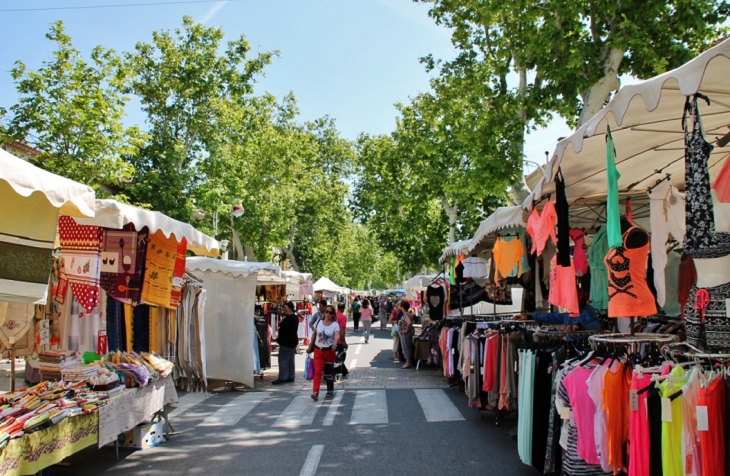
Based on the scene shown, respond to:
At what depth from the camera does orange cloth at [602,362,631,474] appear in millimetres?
4324

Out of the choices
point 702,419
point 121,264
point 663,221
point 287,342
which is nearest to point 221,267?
point 287,342

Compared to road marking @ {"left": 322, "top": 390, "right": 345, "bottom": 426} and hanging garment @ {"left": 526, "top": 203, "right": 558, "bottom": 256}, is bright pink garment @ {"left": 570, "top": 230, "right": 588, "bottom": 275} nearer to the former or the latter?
hanging garment @ {"left": 526, "top": 203, "right": 558, "bottom": 256}

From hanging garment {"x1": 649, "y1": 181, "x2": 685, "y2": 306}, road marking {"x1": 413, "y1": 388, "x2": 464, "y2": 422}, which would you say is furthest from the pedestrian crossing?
hanging garment {"x1": 649, "y1": 181, "x2": 685, "y2": 306}

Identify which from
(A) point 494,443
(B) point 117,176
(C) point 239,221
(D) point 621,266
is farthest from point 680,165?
(C) point 239,221

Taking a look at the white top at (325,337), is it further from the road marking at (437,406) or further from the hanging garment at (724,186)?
the hanging garment at (724,186)

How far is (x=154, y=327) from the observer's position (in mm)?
8602

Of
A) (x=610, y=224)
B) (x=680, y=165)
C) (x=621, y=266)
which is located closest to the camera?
(x=610, y=224)

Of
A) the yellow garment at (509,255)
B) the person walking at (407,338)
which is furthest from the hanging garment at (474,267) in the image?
the person walking at (407,338)

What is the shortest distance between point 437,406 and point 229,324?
464 centimetres

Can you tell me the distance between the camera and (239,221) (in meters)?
26.9

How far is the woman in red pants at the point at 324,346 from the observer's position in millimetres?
10242

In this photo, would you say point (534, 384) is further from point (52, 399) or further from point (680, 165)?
point (52, 399)

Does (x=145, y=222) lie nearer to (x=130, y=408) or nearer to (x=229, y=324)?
(x=130, y=408)

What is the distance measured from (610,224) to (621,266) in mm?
924
